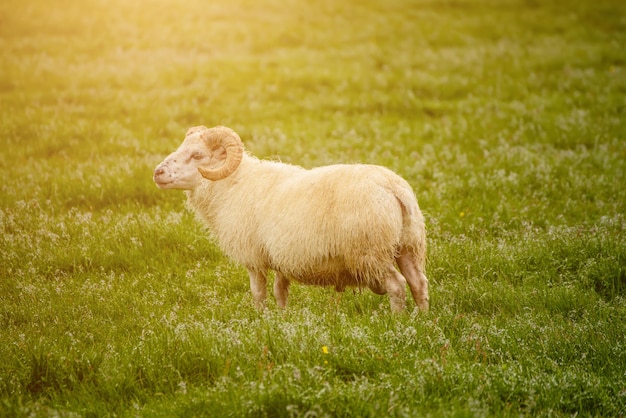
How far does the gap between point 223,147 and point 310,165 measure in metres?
4.26

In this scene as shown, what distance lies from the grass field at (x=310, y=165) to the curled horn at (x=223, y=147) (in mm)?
1347

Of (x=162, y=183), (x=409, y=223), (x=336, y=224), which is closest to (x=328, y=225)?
(x=336, y=224)

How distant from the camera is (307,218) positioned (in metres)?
6.41

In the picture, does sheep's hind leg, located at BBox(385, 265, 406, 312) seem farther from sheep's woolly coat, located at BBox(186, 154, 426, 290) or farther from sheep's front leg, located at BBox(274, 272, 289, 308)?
sheep's front leg, located at BBox(274, 272, 289, 308)

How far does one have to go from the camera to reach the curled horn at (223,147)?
285 inches

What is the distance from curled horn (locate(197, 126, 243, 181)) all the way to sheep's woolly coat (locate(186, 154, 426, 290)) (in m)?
0.32

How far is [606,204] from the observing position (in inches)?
381

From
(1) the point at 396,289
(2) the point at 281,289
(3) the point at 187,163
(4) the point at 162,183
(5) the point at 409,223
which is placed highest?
(3) the point at 187,163

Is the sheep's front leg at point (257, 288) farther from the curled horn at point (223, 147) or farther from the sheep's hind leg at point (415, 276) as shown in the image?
the sheep's hind leg at point (415, 276)

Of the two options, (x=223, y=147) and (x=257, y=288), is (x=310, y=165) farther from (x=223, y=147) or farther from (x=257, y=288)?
(x=257, y=288)

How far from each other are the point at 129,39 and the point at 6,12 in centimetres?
505

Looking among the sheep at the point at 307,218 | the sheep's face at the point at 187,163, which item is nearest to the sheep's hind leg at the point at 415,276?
the sheep at the point at 307,218

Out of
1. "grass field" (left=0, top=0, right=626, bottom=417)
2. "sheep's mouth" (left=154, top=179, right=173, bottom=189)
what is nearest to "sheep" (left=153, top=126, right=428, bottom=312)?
"sheep's mouth" (left=154, top=179, right=173, bottom=189)

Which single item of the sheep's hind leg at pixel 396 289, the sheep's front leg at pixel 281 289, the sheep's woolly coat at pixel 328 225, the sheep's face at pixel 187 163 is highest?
the sheep's face at pixel 187 163
